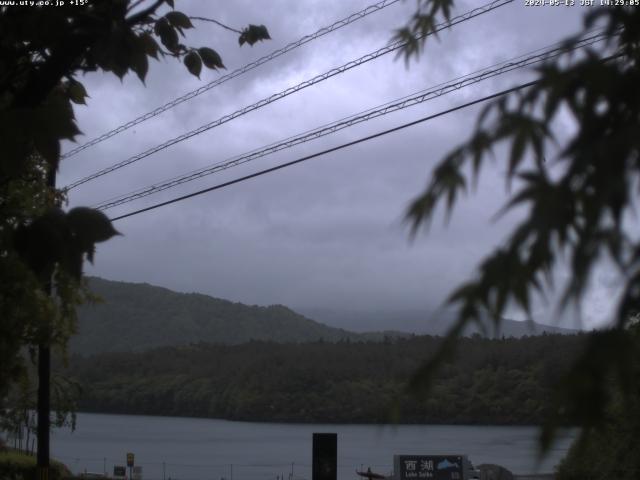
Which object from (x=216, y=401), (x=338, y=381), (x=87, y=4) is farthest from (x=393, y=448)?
(x=87, y=4)

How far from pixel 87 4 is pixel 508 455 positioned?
3227cm

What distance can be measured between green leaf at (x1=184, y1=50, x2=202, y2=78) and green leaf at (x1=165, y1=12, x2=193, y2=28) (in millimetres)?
166

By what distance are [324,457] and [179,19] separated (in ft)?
41.4

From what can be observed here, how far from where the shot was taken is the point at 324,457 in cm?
1634

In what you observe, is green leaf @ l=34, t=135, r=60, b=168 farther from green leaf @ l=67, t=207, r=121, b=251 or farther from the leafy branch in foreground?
the leafy branch in foreground

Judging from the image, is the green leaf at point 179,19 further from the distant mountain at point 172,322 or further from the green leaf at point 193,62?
the distant mountain at point 172,322

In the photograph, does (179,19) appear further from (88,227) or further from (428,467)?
(428,467)

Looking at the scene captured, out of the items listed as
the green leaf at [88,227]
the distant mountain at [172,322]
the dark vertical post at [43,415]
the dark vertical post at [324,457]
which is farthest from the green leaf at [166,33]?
the distant mountain at [172,322]

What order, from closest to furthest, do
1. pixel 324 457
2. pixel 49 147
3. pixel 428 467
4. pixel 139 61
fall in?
1. pixel 49 147
2. pixel 139 61
3. pixel 324 457
4. pixel 428 467

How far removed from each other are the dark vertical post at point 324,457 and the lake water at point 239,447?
27.6ft

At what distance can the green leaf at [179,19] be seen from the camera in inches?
194

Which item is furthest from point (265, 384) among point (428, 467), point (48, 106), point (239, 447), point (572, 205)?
point (572, 205)

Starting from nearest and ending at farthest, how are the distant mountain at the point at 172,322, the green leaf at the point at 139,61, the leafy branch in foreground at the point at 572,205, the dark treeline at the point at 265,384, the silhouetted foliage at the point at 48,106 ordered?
the leafy branch in foreground at the point at 572,205, the silhouetted foliage at the point at 48,106, the green leaf at the point at 139,61, the dark treeline at the point at 265,384, the distant mountain at the point at 172,322

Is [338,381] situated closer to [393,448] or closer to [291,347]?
[393,448]
